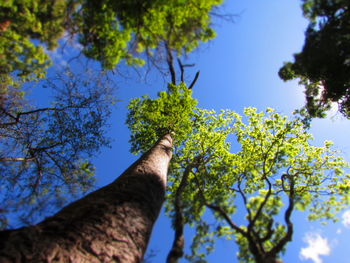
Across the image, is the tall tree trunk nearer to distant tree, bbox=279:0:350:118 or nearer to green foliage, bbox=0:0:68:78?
green foliage, bbox=0:0:68:78

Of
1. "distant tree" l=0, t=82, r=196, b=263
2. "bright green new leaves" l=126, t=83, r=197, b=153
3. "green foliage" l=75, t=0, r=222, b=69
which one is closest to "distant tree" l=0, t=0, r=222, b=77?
"green foliage" l=75, t=0, r=222, b=69

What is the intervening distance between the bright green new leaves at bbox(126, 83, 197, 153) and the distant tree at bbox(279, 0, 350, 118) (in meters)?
3.83

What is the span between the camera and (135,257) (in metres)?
2.69

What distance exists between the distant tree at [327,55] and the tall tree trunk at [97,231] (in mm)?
5016

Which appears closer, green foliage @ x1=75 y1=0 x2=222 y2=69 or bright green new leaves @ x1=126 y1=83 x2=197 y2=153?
green foliage @ x1=75 y1=0 x2=222 y2=69

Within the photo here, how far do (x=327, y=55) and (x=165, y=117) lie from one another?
18.7 feet

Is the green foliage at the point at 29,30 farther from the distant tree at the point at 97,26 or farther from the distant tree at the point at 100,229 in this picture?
the distant tree at the point at 100,229

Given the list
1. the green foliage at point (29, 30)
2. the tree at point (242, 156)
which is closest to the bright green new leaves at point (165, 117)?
the tree at point (242, 156)

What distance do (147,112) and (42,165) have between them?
4570 millimetres

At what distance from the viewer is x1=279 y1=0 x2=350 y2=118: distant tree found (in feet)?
16.2

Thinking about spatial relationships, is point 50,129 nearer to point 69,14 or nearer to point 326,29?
point 69,14

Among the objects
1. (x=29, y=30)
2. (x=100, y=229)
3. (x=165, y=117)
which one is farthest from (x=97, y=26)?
(x=165, y=117)

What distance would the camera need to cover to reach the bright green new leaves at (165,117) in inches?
366

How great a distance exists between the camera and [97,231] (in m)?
2.61
